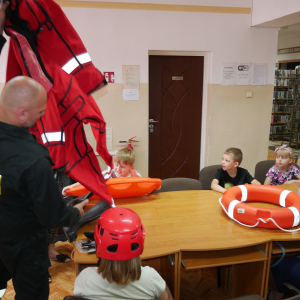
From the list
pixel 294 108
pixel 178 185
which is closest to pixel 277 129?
pixel 294 108

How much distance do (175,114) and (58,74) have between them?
344 centimetres

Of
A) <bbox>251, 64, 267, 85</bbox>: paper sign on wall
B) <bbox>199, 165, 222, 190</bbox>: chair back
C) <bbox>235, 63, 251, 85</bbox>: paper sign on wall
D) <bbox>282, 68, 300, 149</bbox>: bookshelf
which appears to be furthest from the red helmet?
<bbox>282, 68, 300, 149</bbox>: bookshelf

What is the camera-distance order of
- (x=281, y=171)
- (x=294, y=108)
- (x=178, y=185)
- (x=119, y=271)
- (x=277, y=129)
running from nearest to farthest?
(x=119, y=271), (x=178, y=185), (x=281, y=171), (x=294, y=108), (x=277, y=129)

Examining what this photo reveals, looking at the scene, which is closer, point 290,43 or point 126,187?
point 126,187

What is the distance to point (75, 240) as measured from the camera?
202cm

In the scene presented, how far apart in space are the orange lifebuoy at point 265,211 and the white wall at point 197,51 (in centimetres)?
248

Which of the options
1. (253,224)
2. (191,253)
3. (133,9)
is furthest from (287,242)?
(133,9)

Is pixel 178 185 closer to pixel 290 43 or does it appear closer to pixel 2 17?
pixel 2 17

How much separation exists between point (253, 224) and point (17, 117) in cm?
173

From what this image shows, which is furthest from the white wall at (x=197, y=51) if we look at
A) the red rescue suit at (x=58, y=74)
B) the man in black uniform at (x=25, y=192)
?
the man in black uniform at (x=25, y=192)

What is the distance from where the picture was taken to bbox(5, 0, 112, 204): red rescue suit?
5.53ft

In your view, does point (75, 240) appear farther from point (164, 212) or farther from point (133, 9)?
point (133, 9)

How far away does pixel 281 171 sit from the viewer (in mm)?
3508

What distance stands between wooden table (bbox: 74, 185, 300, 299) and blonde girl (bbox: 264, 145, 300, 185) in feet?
4.10
